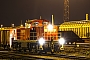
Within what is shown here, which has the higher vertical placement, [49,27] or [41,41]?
[49,27]

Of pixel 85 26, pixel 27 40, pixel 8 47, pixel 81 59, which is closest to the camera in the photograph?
pixel 81 59

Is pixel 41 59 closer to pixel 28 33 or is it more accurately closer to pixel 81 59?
pixel 81 59

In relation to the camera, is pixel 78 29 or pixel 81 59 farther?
pixel 78 29

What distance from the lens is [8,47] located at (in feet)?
95.9

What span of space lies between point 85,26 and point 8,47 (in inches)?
670

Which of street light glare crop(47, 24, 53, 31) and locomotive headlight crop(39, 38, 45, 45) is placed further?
street light glare crop(47, 24, 53, 31)

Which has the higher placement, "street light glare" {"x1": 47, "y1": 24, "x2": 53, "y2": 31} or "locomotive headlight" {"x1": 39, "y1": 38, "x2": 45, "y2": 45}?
"street light glare" {"x1": 47, "y1": 24, "x2": 53, "y2": 31}

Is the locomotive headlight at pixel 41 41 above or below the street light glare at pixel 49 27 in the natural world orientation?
below

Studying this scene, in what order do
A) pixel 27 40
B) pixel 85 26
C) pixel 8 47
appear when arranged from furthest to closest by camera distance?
pixel 85 26 < pixel 8 47 < pixel 27 40

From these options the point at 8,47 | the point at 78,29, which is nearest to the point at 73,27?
the point at 78,29

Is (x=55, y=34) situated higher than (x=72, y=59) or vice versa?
(x=55, y=34)

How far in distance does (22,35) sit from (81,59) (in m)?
11.0

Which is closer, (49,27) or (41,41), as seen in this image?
(41,41)

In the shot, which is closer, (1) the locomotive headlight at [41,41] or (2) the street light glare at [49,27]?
(1) the locomotive headlight at [41,41]
